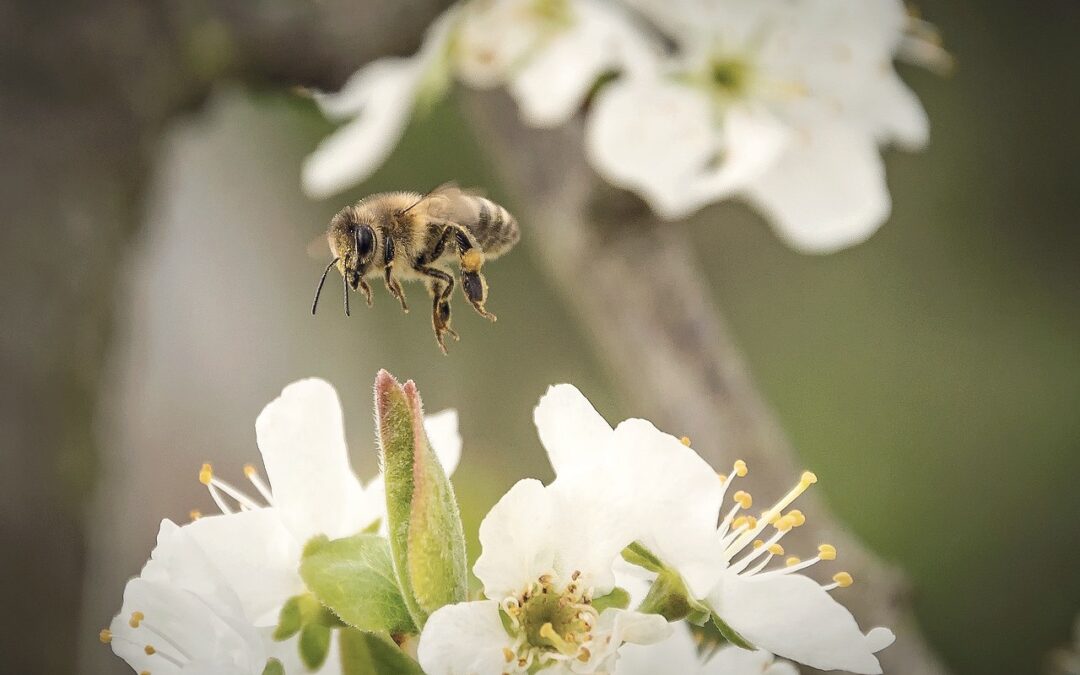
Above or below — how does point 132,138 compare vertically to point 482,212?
above

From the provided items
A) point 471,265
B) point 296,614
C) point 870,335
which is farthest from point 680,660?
point 870,335

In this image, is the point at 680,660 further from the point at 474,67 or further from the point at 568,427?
the point at 474,67

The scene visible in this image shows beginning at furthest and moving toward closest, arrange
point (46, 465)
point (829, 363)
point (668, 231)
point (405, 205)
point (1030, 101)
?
1. point (829, 363)
2. point (1030, 101)
3. point (668, 231)
4. point (46, 465)
5. point (405, 205)

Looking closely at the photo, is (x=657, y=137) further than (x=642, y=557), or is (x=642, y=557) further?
(x=657, y=137)

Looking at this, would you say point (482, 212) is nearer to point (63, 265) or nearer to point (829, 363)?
point (63, 265)

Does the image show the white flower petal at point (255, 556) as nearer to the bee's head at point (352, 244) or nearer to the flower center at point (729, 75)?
the bee's head at point (352, 244)

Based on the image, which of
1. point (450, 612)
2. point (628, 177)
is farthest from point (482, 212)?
point (450, 612)

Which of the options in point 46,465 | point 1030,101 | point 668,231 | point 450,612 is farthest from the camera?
point 1030,101
